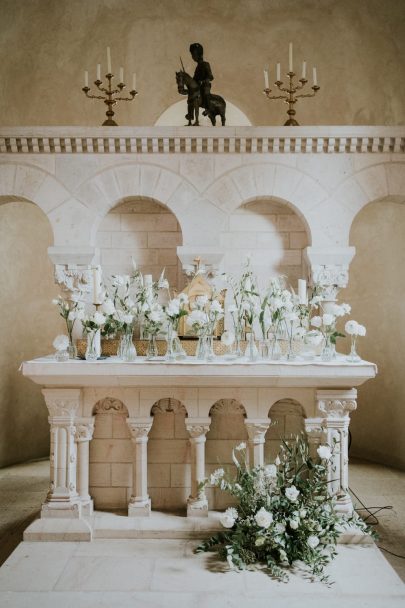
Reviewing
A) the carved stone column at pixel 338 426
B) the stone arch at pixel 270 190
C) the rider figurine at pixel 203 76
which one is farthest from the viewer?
the rider figurine at pixel 203 76

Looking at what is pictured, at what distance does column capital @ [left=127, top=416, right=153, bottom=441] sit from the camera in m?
4.88

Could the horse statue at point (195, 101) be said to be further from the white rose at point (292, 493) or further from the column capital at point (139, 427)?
the white rose at point (292, 493)

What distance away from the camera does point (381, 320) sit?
764 centimetres

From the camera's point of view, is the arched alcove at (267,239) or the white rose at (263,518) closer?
the white rose at (263,518)

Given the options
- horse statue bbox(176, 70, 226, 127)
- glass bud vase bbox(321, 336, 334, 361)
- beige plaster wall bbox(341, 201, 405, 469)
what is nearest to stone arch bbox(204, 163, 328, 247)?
horse statue bbox(176, 70, 226, 127)

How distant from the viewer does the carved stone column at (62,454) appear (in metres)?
4.76

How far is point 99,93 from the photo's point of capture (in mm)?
7953

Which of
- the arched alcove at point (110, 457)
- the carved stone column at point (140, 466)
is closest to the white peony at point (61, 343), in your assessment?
the arched alcove at point (110, 457)

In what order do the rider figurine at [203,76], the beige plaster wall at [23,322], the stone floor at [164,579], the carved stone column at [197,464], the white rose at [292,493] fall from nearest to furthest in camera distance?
1. the stone floor at [164,579]
2. the white rose at [292,493]
3. the carved stone column at [197,464]
4. the rider figurine at [203,76]
5. the beige plaster wall at [23,322]

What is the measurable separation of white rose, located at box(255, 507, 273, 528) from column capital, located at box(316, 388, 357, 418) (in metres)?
1.04

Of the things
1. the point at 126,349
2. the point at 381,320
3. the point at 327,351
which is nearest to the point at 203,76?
the point at 126,349

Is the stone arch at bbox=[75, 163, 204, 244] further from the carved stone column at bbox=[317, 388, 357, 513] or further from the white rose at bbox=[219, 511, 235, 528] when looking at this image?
the white rose at bbox=[219, 511, 235, 528]

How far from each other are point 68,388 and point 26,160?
7.30ft

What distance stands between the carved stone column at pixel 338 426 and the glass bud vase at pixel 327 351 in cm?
32
